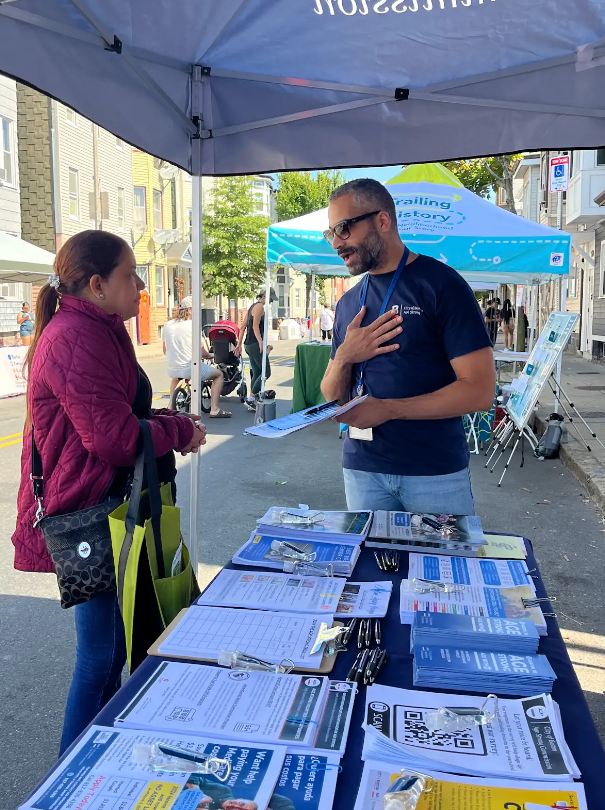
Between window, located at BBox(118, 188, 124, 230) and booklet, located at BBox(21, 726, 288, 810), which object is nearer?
booklet, located at BBox(21, 726, 288, 810)

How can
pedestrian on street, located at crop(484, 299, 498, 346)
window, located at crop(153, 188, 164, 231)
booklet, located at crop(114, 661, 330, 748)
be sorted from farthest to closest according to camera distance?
1. window, located at crop(153, 188, 164, 231)
2. pedestrian on street, located at crop(484, 299, 498, 346)
3. booklet, located at crop(114, 661, 330, 748)

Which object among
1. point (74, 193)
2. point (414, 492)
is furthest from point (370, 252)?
point (74, 193)

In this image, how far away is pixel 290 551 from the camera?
2.27 meters

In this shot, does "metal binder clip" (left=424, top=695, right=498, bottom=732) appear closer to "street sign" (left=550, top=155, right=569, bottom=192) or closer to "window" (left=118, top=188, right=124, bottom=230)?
"street sign" (left=550, top=155, right=569, bottom=192)

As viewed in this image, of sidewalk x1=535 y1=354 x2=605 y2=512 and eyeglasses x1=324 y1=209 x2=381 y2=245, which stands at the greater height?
eyeglasses x1=324 y1=209 x2=381 y2=245

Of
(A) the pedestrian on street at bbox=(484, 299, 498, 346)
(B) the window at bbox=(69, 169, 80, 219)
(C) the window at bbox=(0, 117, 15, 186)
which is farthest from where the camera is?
(A) the pedestrian on street at bbox=(484, 299, 498, 346)

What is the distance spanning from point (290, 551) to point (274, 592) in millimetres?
289

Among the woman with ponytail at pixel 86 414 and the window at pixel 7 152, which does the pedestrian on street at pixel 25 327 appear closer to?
the window at pixel 7 152

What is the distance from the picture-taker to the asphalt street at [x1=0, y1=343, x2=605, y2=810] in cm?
315

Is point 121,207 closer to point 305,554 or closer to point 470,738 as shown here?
point 305,554

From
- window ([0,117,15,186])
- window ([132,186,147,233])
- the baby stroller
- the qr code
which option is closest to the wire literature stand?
the baby stroller

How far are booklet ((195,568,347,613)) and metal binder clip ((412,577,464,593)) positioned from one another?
215mm


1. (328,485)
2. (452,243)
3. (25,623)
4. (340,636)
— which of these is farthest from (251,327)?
(340,636)

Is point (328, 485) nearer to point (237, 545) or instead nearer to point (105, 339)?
point (237, 545)
